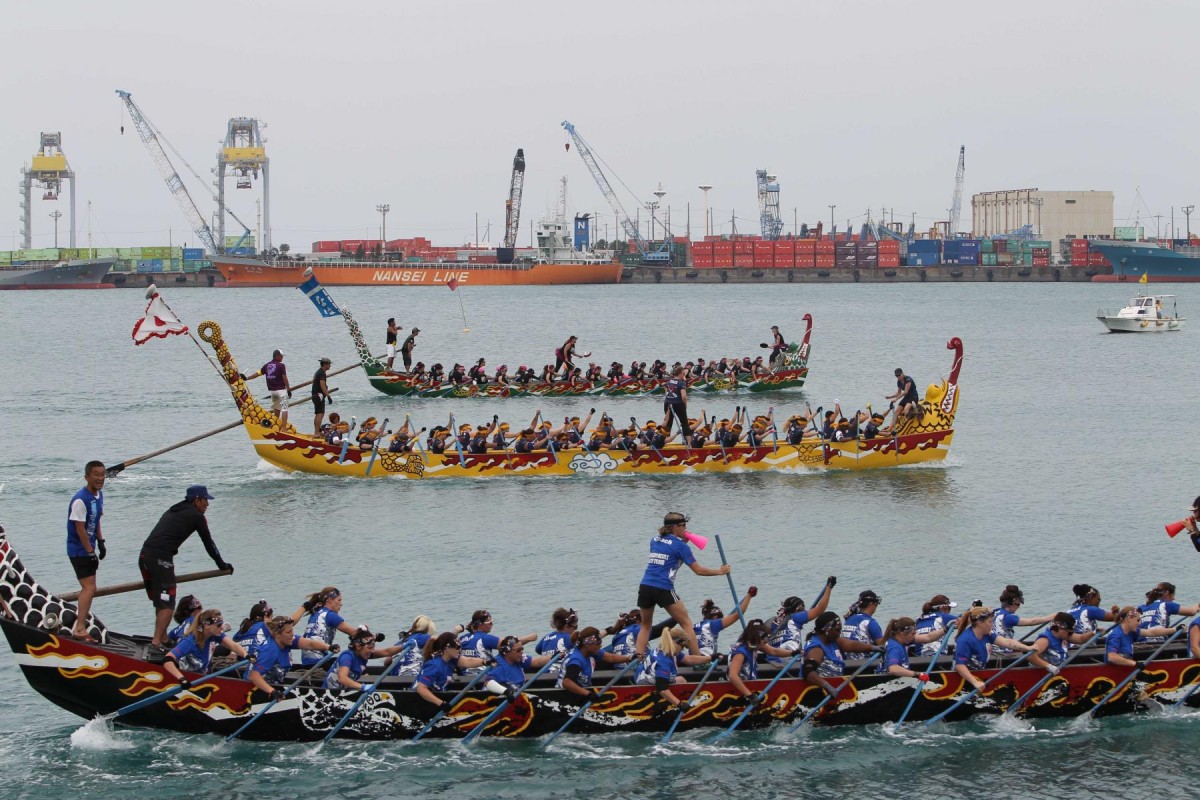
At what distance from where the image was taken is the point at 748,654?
54.5 ft

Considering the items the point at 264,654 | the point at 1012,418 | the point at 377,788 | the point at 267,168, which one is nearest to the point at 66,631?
the point at 264,654

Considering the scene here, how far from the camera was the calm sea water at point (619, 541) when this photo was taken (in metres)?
16.3

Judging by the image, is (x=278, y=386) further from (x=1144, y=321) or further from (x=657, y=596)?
(x=1144, y=321)

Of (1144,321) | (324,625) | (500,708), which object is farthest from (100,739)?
(1144,321)

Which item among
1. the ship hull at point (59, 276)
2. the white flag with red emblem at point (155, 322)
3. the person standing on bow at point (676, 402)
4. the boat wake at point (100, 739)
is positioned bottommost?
the boat wake at point (100, 739)

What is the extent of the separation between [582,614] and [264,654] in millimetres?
7271

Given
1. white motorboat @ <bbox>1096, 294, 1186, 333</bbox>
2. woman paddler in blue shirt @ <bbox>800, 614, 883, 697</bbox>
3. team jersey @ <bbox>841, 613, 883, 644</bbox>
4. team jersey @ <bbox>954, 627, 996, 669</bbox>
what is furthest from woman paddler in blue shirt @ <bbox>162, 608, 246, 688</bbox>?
white motorboat @ <bbox>1096, 294, 1186, 333</bbox>

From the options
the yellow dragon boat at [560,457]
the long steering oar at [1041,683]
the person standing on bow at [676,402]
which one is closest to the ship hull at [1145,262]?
the yellow dragon boat at [560,457]

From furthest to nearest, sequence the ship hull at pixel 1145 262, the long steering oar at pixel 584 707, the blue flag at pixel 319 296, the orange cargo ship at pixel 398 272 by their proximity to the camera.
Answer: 1. the orange cargo ship at pixel 398 272
2. the ship hull at pixel 1145 262
3. the blue flag at pixel 319 296
4. the long steering oar at pixel 584 707

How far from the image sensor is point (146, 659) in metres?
16.3

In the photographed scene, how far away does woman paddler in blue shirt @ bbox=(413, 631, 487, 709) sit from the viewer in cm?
1614

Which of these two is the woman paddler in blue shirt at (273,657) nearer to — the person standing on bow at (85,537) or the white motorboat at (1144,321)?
the person standing on bow at (85,537)

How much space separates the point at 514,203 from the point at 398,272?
16.7 meters

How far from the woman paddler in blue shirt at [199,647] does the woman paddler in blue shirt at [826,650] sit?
6723mm
